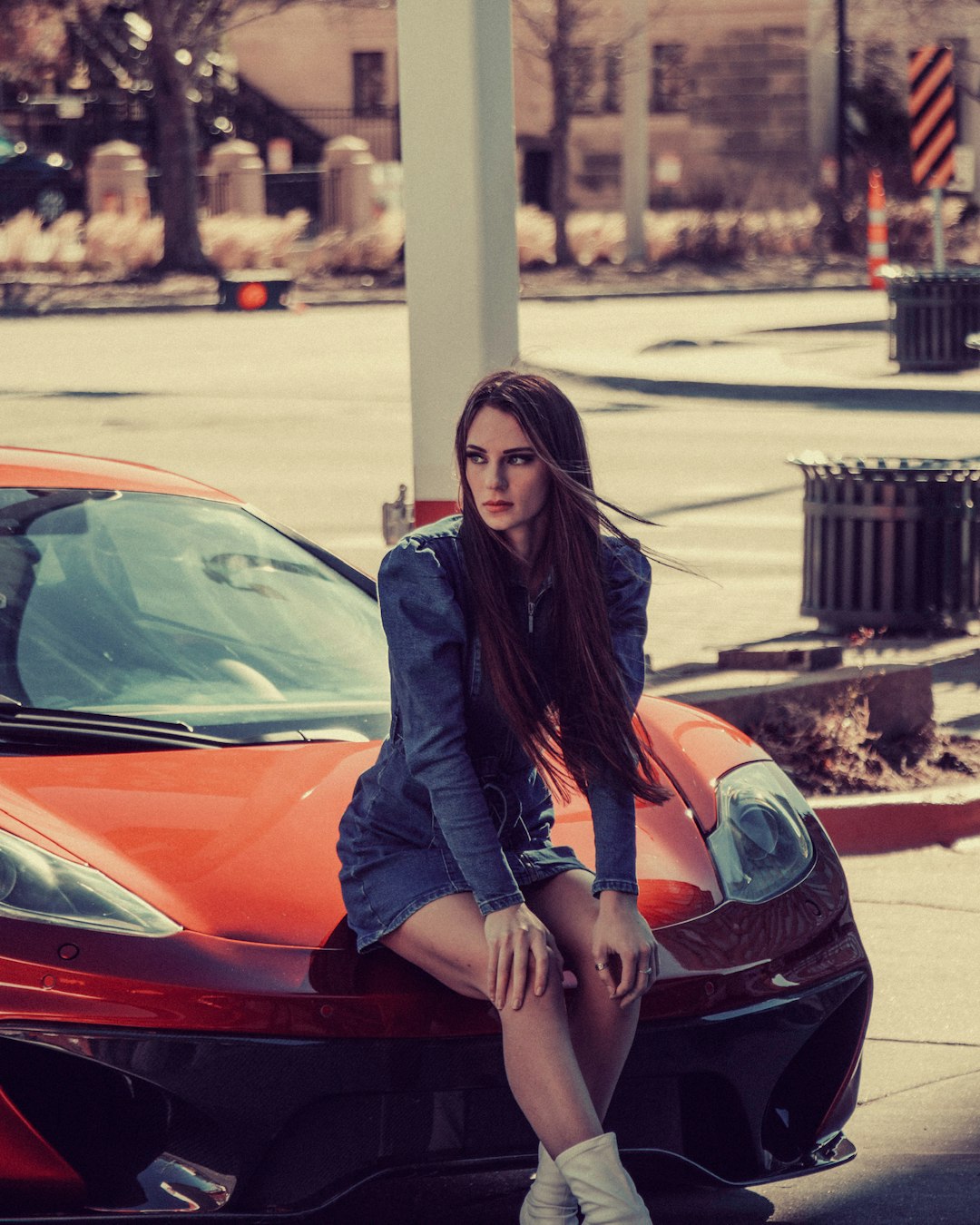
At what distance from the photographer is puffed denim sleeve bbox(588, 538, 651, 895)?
10.6 ft

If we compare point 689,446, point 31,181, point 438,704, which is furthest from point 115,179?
point 438,704

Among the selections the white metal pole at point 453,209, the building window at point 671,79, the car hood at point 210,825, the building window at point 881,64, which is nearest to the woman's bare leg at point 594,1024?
the car hood at point 210,825

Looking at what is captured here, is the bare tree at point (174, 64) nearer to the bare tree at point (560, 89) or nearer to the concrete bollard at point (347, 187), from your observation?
the concrete bollard at point (347, 187)

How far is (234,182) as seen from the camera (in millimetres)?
38125

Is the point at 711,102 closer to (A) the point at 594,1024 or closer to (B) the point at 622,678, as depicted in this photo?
(B) the point at 622,678

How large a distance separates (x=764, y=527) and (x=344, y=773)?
8.05 m

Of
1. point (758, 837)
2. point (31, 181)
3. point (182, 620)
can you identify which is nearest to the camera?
point (758, 837)

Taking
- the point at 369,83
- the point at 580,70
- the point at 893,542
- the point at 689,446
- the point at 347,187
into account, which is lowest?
the point at 689,446

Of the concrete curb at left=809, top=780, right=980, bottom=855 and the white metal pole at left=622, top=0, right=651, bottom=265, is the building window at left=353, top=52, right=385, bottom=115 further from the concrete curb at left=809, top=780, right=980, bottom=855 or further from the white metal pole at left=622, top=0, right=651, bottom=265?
the concrete curb at left=809, top=780, right=980, bottom=855

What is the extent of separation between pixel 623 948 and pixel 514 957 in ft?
0.56

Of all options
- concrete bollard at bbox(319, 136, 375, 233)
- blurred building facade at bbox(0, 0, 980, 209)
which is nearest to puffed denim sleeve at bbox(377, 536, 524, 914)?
concrete bollard at bbox(319, 136, 375, 233)

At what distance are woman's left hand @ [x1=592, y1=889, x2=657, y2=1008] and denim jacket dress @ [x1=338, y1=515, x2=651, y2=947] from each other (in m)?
0.05

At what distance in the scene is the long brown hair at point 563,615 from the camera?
10.9ft

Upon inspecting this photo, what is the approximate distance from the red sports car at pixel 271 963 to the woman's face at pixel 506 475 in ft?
1.88
